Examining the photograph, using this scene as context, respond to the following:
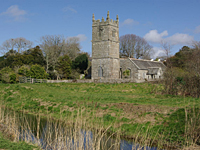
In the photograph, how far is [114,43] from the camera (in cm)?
4100

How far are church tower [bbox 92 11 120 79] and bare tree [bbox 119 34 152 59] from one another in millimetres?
26819

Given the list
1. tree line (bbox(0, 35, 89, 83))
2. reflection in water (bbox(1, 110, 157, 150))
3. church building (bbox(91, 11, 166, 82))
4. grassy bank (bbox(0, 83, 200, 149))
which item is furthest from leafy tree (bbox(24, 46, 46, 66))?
reflection in water (bbox(1, 110, 157, 150))

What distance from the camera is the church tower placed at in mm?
39656

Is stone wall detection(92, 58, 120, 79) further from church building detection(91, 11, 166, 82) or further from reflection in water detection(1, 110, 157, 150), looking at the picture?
reflection in water detection(1, 110, 157, 150)

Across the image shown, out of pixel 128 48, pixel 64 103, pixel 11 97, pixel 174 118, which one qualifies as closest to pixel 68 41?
pixel 128 48

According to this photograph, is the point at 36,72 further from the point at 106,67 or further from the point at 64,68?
the point at 106,67

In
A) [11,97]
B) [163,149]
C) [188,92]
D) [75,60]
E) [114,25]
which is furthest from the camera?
[75,60]

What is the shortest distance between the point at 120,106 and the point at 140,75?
31.2 metres

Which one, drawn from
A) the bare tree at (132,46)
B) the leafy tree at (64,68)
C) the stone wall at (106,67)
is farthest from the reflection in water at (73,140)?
the bare tree at (132,46)

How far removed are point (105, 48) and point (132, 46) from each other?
2997cm

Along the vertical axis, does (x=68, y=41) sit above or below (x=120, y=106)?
above

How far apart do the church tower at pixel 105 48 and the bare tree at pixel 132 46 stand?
26.8 meters

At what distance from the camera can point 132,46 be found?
6812cm

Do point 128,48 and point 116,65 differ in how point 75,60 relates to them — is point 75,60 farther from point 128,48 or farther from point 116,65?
point 128,48
